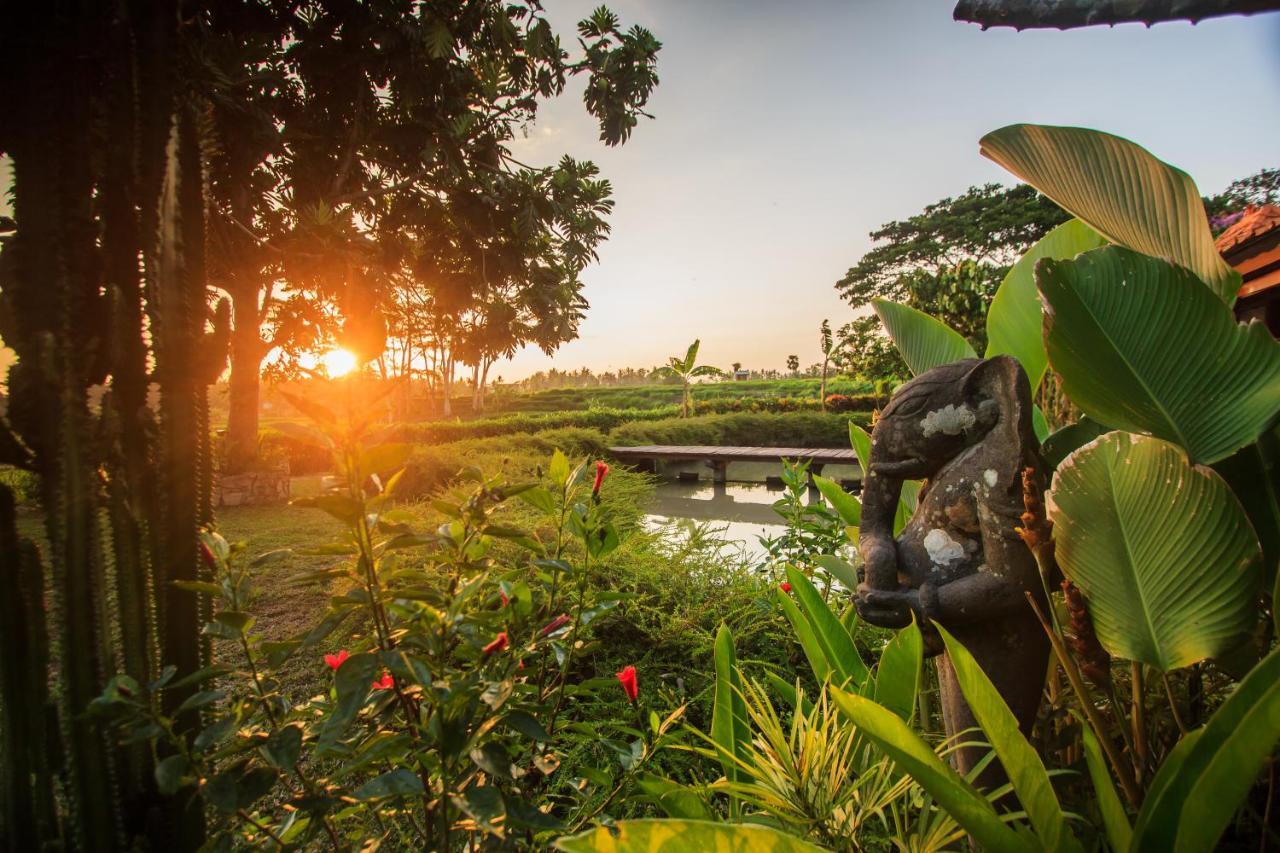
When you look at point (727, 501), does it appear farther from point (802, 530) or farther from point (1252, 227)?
point (1252, 227)

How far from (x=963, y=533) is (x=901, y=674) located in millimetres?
309

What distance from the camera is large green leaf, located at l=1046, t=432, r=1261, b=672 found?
769 millimetres

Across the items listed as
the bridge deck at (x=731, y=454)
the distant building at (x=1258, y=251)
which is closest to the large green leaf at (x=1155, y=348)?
the distant building at (x=1258, y=251)

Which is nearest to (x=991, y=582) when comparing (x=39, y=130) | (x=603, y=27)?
(x=39, y=130)

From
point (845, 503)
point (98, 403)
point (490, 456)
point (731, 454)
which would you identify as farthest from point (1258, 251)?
point (731, 454)

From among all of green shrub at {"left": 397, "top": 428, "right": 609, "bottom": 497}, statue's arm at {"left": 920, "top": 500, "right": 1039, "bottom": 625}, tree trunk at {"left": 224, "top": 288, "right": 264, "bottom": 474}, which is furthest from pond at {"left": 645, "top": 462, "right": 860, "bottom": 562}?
tree trunk at {"left": 224, "top": 288, "right": 264, "bottom": 474}

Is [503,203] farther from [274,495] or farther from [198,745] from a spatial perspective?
[198,745]

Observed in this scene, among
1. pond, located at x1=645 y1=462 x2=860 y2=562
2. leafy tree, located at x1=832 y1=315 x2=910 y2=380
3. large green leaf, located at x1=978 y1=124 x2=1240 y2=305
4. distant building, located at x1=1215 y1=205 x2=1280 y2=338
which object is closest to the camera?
large green leaf, located at x1=978 y1=124 x2=1240 y2=305

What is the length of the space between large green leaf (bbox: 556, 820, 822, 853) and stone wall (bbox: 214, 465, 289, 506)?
29.3 ft

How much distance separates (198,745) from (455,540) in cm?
38

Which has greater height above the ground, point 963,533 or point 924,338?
point 924,338

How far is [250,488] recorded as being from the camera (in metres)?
7.82

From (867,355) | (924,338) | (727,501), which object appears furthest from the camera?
(867,355)

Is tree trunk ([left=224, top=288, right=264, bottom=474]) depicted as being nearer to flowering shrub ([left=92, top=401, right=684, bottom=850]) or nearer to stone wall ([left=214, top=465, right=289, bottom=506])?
stone wall ([left=214, top=465, right=289, bottom=506])
